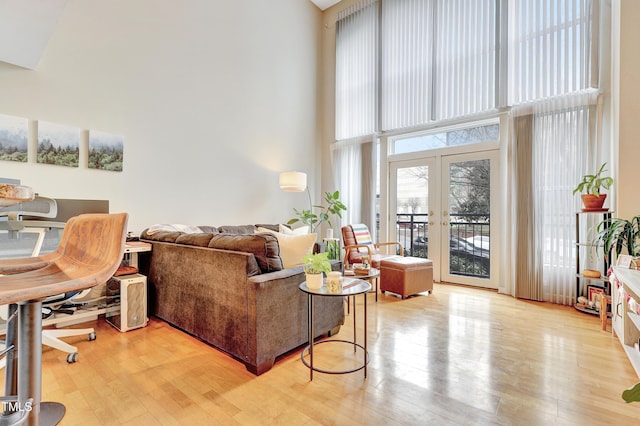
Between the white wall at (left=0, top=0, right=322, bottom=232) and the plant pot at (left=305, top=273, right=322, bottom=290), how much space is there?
245 centimetres

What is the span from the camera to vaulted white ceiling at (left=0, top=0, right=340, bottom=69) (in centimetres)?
217

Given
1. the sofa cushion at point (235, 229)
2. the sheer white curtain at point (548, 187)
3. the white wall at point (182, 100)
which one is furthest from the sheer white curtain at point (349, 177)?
the sheer white curtain at point (548, 187)

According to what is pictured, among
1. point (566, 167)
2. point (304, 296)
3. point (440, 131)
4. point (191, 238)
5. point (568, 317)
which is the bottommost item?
point (568, 317)

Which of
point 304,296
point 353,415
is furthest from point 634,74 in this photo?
point 353,415

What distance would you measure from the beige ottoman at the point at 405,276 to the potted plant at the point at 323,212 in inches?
65.2

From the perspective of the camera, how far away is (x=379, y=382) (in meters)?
1.85

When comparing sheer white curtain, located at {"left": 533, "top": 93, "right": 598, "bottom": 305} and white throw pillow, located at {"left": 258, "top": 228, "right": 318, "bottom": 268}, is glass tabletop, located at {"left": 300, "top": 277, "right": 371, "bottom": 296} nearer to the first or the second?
white throw pillow, located at {"left": 258, "top": 228, "right": 318, "bottom": 268}

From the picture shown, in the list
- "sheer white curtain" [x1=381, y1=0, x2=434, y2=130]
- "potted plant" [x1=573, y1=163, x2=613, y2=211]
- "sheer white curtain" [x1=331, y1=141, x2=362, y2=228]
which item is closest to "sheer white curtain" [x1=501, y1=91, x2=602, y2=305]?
"potted plant" [x1=573, y1=163, x2=613, y2=211]

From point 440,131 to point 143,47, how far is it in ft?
13.6

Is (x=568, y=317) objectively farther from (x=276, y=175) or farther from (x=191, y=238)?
A: (x=276, y=175)

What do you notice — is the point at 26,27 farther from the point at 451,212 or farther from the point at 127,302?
the point at 451,212

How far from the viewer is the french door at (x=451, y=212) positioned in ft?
14.0

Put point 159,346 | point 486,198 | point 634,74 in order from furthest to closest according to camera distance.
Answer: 1. point 486,198
2. point 634,74
3. point 159,346

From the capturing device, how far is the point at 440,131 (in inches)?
187
